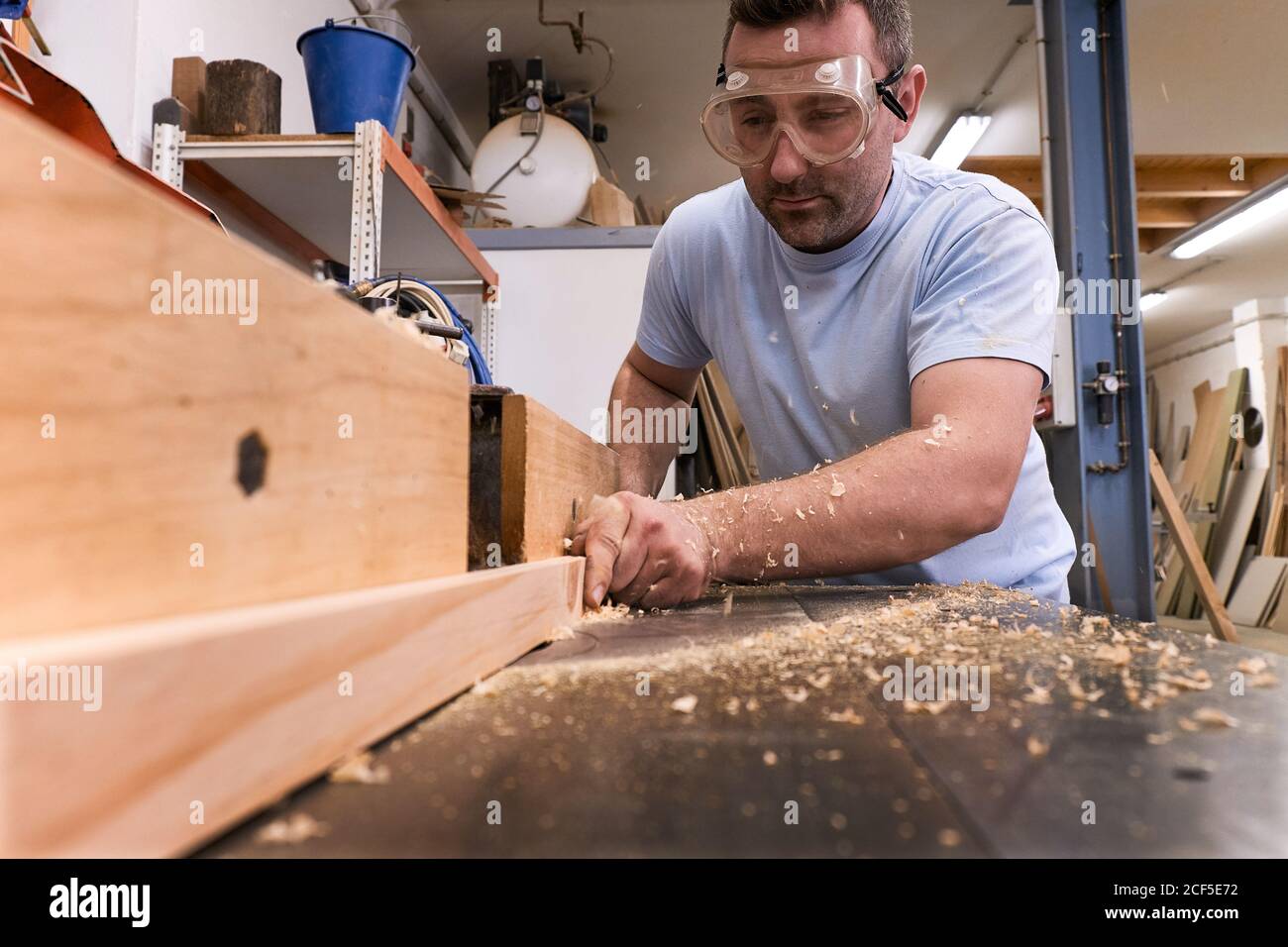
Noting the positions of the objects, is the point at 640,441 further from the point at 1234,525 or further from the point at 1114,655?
the point at 1234,525

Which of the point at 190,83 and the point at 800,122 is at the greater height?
the point at 190,83

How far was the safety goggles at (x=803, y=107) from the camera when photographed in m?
1.72

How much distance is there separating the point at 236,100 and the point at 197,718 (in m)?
2.64

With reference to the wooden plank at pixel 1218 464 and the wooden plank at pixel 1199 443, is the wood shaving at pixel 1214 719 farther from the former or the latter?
the wooden plank at pixel 1218 464

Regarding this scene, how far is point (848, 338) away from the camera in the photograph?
1948 mm

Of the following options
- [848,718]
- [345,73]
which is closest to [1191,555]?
[345,73]

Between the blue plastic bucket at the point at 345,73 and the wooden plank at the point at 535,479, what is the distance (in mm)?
1731

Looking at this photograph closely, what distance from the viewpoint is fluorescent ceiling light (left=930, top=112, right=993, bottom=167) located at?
590 centimetres

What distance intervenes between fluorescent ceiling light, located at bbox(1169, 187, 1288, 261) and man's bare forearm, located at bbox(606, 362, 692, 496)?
6911 mm

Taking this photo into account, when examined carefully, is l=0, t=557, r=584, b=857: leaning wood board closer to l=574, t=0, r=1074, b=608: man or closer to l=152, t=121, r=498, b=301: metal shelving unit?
l=574, t=0, r=1074, b=608: man

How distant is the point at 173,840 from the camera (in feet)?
1.54

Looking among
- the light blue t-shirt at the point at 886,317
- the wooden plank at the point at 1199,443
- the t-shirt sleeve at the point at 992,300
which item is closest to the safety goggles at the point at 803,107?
the light blue t-shirt at the point at 886,317

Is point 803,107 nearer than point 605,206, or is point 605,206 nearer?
point 803,107
